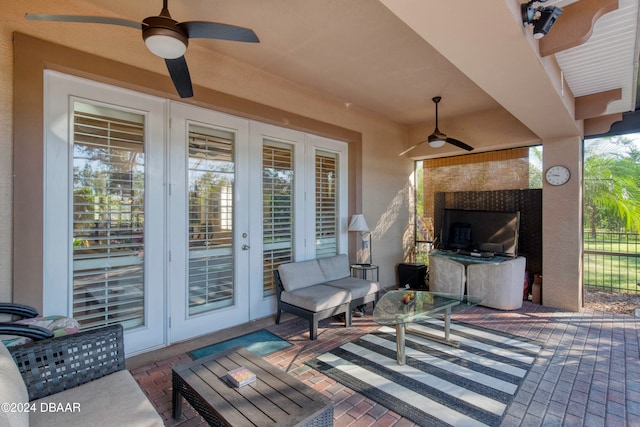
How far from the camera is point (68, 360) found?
168 centimetres

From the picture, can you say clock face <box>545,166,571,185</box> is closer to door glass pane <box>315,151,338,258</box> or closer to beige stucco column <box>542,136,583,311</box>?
beige stucco column <box>542,136,583,311</box>

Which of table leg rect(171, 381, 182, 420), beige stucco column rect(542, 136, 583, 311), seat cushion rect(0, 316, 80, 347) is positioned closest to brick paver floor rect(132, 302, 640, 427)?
table leg rect(171, 381, 182, 420)

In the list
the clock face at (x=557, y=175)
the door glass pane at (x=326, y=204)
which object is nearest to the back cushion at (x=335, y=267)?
the door glass pane at (x=326, y=204)

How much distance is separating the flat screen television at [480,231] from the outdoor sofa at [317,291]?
1968mm

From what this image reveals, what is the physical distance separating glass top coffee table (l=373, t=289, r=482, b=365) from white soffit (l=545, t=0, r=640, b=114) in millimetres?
2448

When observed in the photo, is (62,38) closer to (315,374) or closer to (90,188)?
(90,188)

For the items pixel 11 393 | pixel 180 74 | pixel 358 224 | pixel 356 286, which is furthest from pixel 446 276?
pixel 11 393

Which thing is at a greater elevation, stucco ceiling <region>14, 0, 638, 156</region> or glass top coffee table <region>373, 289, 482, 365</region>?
stucco ceiling <region>14, 0, 638, 156</region>

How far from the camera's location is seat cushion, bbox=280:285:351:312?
11.0 feet

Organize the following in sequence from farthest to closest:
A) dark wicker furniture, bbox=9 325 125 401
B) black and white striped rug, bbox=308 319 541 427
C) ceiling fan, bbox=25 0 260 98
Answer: black and white striped rug, bbox=308 319 541 427, ceiling fan, bbox=25 0 260 98, dark wicker furniture, bbox=9 325 125 401

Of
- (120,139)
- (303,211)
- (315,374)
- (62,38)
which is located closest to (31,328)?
(120,139)

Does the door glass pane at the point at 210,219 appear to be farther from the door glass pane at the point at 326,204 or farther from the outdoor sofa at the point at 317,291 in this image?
the door glass pane at the point at 326,204

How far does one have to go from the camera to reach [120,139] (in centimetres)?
284

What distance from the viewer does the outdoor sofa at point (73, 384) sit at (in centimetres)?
133
